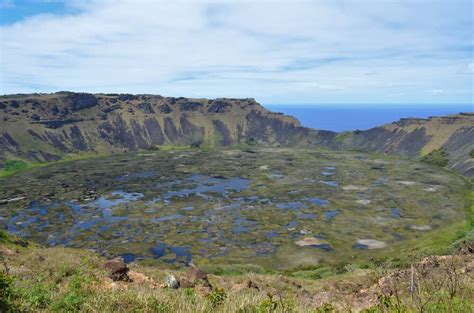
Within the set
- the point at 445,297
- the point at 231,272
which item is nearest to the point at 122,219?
the point at 231,272

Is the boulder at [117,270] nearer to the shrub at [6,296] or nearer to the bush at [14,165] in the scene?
the shrub at [6,296]

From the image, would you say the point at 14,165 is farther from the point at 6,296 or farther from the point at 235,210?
the point at 6,296

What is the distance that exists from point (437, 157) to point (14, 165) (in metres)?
217

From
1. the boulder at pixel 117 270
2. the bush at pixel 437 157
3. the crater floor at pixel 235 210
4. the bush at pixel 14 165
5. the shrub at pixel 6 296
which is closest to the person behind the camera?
the shrub at pixel 6 296

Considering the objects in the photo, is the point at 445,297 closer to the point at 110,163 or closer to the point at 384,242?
the point at 384,242

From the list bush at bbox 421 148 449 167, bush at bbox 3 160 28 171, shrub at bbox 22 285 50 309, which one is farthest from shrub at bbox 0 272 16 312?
bush at bbox 421 148 449 167

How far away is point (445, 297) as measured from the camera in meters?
11.5

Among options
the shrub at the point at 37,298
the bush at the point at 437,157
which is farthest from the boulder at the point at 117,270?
the bush at the point at 437,157

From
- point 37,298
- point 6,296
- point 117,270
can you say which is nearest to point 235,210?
point 117,270

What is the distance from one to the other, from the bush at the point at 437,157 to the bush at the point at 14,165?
210 m

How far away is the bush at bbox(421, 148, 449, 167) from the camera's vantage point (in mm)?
180750

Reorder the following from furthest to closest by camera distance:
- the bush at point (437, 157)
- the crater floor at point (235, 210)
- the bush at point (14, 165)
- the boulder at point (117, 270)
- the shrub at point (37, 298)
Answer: the bush at point (437, 157) < the bush at point (14, 165) < the crater floor at point (235, 210) < the boulder at point (117, 270) < the shrub at point (37, 298)

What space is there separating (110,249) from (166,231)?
14235mm

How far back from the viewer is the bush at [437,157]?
180750mm
